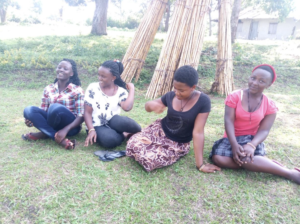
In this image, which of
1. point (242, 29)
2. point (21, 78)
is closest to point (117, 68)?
point (21, 78)

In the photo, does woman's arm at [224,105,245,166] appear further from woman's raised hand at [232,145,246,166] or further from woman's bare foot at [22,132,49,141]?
woman's bare foot at [22,132,49,141]

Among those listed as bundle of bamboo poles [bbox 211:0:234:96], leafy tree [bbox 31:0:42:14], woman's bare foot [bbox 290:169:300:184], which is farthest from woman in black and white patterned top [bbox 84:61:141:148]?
leafy tree [bbox 31:0:42:14]

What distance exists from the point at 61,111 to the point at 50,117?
0.15 metres

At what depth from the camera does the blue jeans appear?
286 centimetres

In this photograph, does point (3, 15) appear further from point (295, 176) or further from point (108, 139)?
point (295, 176)

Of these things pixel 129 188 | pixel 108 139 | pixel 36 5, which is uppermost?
pixel 36 5

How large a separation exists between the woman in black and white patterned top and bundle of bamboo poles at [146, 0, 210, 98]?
7.21 feet

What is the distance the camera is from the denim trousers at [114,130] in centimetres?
293

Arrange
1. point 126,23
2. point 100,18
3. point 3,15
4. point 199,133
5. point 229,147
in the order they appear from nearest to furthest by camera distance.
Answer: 1. point 199,133
2. point 229,147
3. point 100,18
4. point 3,15
5. point 126,23

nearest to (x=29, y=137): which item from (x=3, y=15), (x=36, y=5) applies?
(x=3, y=15)

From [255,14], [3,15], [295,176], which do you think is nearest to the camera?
[295,176]

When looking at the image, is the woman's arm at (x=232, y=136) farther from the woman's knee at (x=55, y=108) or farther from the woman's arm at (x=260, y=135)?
the woman's knee at (x=55, y=108)

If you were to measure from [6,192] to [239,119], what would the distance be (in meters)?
2.40

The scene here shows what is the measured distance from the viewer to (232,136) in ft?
8.20
